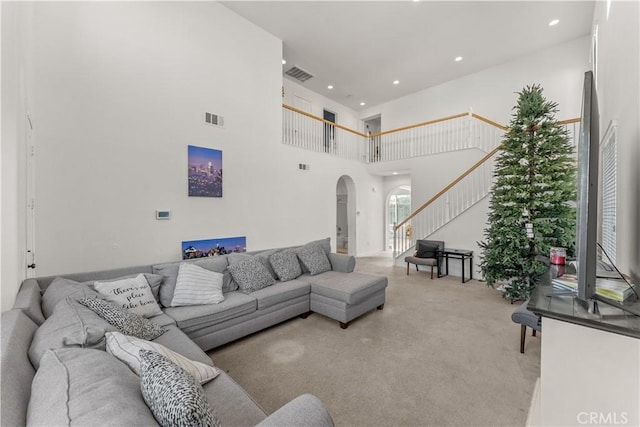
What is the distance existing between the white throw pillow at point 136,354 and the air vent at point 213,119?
3.40 metres

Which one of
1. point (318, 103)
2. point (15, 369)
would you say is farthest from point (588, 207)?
point (318, 103)

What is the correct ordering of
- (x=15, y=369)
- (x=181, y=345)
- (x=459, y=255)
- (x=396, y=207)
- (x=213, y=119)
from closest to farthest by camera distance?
1. (x=15, y=369)
2. (x=181, y=345)
3. (x=213, y=119)
4. (x=459, y=255)
5. (x=396, y=207)

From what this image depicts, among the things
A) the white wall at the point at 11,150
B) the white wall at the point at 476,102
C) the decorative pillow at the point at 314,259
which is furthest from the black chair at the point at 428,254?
the white wall at the point at 11,150

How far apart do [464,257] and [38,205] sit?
6.38 metres

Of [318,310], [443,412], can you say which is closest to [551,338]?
[443,412]

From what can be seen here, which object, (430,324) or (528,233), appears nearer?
(430,324)

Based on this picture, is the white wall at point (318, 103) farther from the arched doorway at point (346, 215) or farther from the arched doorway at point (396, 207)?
the arched doorway at point (396, 207)

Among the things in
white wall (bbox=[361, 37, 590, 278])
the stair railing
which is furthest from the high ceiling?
the stair railing

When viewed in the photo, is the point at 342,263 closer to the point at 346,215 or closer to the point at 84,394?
the point at 84,394

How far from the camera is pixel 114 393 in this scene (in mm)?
806

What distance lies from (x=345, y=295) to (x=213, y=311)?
141 centimetres

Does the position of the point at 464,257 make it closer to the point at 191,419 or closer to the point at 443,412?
the point at 443,412

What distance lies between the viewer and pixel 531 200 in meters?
3.84

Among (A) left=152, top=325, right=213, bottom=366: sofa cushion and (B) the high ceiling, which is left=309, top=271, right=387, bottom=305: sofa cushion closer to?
(A) left=152, top=325, right=213, bottom=366: sofa cushion
